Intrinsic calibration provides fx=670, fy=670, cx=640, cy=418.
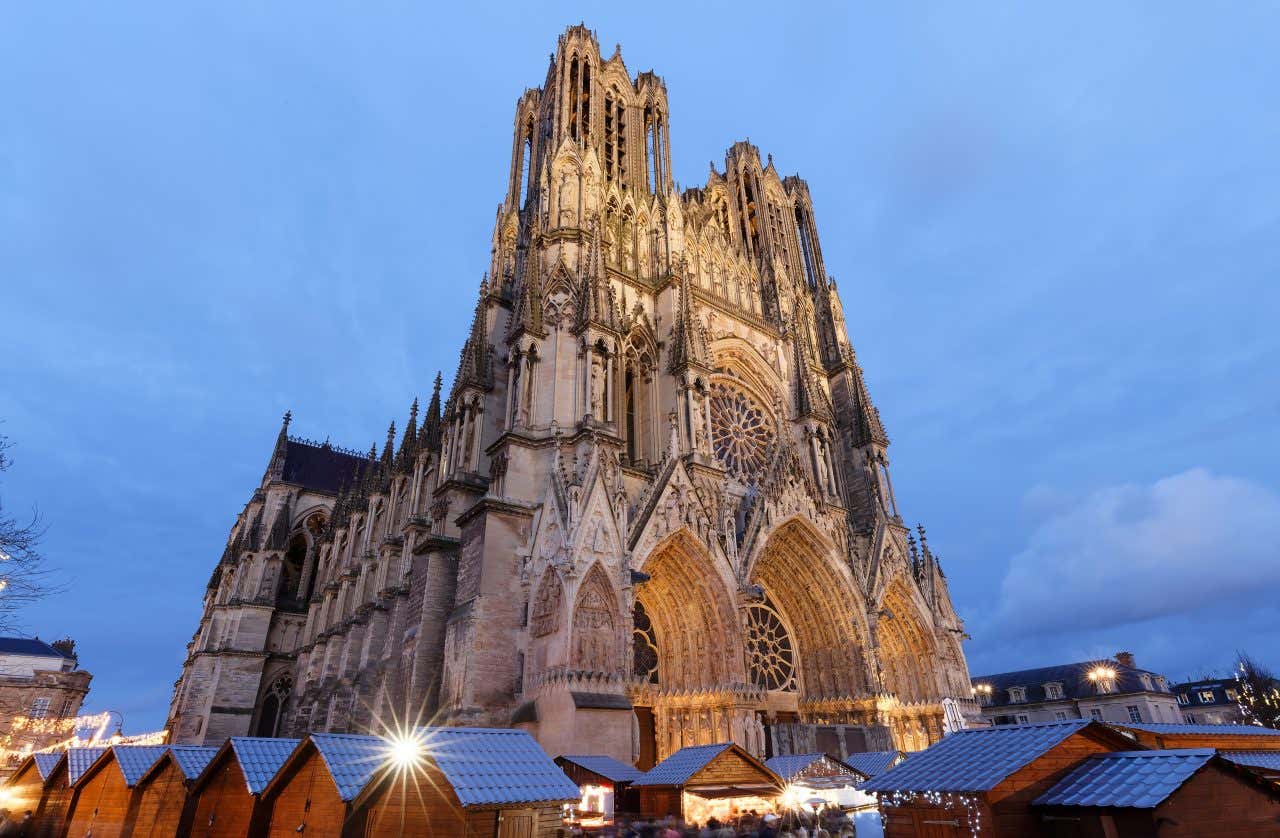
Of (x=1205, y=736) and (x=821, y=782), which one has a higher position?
(x=1205, y=736)

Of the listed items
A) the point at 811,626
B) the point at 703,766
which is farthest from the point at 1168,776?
the point at 811,626

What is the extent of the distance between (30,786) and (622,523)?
14.4 meters

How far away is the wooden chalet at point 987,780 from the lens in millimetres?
6625

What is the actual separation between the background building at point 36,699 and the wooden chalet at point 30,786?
740 inches

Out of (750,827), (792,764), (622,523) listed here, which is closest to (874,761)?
(792,764)

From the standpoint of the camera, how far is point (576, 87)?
28969mm

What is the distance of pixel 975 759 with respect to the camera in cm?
745

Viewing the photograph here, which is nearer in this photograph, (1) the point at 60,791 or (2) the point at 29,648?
(1) the point at 60,791

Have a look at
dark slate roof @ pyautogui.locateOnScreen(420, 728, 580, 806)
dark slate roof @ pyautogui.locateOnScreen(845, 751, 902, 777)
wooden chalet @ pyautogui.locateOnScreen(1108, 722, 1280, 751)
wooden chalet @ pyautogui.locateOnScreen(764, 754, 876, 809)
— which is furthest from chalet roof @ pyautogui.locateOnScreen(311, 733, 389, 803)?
wooden chalet @ pyautogui.locateOnScreen(1108, 722, 1280, 751)

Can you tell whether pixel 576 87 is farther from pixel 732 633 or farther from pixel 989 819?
pixel 989 819

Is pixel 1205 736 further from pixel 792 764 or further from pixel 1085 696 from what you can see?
pixel 1085 696

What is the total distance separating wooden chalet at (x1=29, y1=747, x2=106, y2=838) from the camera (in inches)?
528

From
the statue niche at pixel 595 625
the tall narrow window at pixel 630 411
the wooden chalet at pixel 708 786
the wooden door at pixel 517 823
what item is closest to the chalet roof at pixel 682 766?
the wooden chalet at pixel 708 786

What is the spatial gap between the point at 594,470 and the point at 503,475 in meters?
2.59
